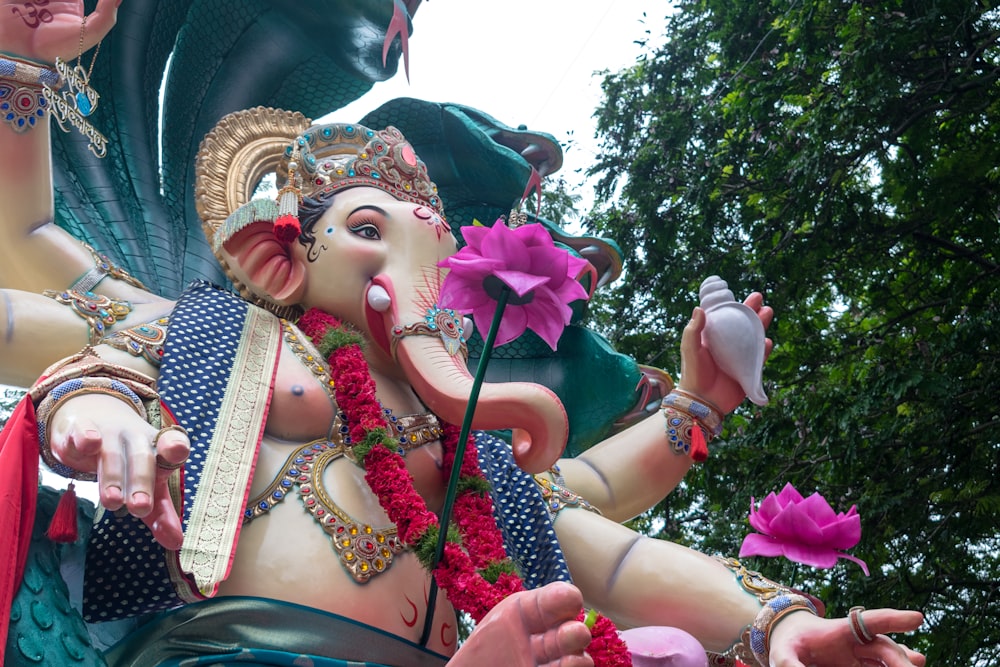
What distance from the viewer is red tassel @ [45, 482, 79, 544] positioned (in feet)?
8.25

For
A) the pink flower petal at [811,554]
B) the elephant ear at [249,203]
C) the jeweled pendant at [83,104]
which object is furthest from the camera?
the elephant ear at [249,203]

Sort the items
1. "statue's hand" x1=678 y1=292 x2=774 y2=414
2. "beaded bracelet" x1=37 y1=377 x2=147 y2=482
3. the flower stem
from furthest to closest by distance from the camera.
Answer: "statue's hand" x1=678 y1=292 x2=774 y2=414 < "beaded bracelet" x1=37 y1=377 x2=147 y2=482 < the flower stem

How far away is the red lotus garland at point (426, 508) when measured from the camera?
8.22ft

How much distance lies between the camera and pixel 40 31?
2857 mm

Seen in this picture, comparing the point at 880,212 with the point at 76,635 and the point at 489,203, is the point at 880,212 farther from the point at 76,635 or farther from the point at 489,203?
the point at 76,635

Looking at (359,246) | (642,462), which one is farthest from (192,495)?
(642,462)

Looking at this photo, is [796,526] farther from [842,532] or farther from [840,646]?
[840,646]

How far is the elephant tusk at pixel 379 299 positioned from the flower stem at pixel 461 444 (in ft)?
1.47

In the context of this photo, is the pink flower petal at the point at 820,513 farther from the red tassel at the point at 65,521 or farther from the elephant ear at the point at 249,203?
the red tassel at the point at 65,521

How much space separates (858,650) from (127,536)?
158cm

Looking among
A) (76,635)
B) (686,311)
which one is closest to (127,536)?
(76,635)

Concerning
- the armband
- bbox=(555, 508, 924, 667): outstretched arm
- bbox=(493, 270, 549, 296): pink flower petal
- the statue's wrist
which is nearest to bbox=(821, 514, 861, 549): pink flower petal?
bbox=(555, 508, 924, 667): outstretched arm

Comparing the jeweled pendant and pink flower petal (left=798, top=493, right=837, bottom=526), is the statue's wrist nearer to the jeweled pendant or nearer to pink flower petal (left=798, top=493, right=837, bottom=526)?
pink flower petal (left=798, top=493, right=837, bottom=526)

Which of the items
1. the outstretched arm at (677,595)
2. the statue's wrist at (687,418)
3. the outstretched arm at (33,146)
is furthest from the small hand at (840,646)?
the outstretched arm at (33,146)
